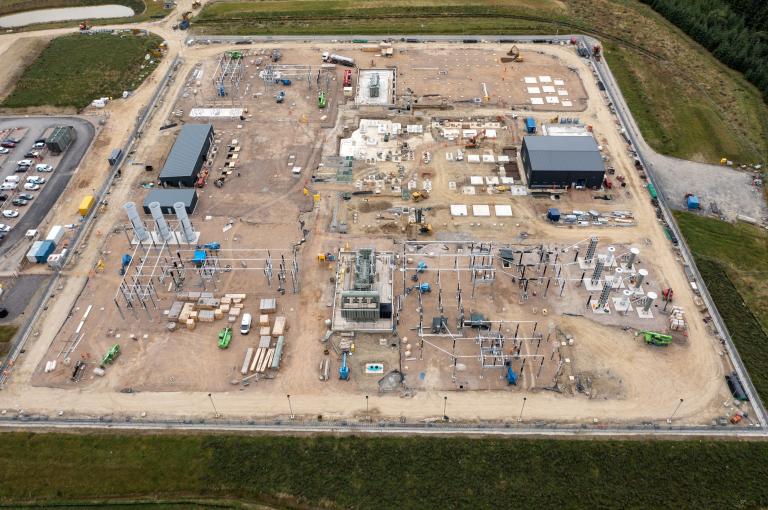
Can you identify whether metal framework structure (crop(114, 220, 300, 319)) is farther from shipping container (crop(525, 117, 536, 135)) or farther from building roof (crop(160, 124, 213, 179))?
shipping container (crop(525, 117, 536, 135))

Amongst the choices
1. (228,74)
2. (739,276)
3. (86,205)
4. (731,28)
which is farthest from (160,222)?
(731,28)

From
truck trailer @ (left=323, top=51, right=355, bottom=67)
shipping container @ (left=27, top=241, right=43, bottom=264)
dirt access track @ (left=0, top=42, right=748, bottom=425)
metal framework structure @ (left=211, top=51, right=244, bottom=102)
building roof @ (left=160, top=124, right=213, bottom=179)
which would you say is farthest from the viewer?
truck trailer @ (left=323, top=51, right=355, bottom=67)

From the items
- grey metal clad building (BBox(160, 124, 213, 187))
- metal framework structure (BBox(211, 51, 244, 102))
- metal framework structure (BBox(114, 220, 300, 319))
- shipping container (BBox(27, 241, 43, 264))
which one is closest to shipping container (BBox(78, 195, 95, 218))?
shipping container (BBox(27, 241, 43, 264))

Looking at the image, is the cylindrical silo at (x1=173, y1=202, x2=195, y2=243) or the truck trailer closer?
the cylindrical silo at (x1=173, y1=202, x2=195, y2=243)

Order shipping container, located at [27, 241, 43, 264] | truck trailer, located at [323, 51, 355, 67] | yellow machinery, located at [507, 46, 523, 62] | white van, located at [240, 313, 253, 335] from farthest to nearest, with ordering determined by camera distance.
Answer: yellow machinery, located at [507, 46, 523, 62] < truck trailer, located at [323, 51, 355, 67] < shipping container, located at [27, 241, 43, 264] < white van, located at [240, 313, 253, 335]

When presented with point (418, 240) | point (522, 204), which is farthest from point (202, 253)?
point (522, 204)

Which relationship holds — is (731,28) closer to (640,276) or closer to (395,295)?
(640,276)

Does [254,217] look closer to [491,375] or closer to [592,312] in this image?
[491,375]
